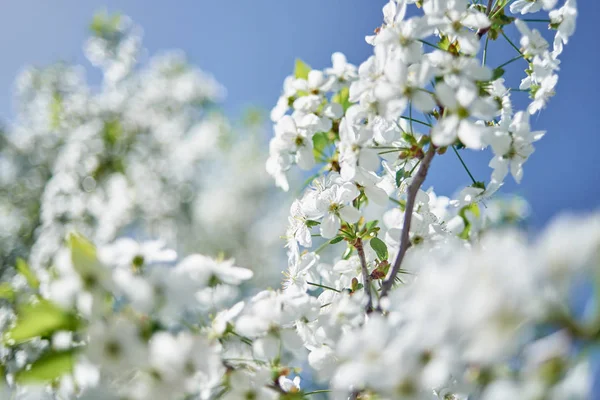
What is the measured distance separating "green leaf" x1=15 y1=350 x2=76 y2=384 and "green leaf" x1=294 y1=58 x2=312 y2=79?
0.83 metres

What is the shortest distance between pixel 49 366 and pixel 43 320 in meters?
0.07

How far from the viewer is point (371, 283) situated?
3.73 ft

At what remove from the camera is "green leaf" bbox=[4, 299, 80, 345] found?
0.67 m

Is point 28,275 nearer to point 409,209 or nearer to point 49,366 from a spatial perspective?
point 49,366

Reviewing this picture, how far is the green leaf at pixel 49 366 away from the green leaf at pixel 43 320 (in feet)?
0.11

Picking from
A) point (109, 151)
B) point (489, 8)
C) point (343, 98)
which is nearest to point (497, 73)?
point (489, 8)

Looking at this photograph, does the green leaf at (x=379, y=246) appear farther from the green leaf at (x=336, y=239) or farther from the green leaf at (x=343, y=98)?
the green leaf at (x=343, y=98)

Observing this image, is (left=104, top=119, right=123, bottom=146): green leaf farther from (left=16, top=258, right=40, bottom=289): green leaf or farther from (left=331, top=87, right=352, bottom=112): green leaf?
(left=16, top=258, right=40, bottom=289): green leaf

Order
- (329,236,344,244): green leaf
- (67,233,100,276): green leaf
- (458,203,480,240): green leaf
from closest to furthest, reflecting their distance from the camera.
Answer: (67,233,100,276): green leaf, (458,203,480,240): green leaf, (329,236,344,244): green leaf

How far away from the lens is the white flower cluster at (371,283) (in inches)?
20.0

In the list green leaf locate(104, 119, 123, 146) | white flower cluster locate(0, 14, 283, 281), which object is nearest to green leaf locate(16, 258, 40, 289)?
white flower cluster locate(0, 14, 283, 281)

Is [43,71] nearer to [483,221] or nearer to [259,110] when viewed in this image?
[259,110]

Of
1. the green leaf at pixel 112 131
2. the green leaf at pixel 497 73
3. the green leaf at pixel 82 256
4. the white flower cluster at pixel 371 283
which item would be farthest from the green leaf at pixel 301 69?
the green leaf at pixel 112 131

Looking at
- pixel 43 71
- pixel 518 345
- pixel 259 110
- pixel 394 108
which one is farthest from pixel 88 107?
pixel 518 345
